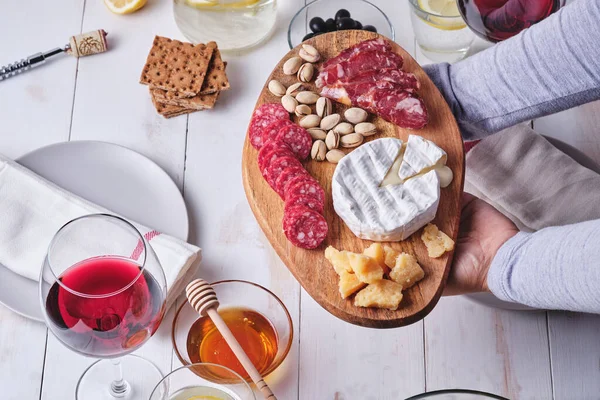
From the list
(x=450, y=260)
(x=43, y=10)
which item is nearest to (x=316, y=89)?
(x=450, y=260)

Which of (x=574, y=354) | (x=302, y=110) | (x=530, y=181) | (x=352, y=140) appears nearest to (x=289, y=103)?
(x=302, y=110)

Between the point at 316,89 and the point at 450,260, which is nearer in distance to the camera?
the point at 450,260

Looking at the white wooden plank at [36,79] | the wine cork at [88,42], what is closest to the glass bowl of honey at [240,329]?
the white wooden plank at [36,79]

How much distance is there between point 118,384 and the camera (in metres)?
1.24

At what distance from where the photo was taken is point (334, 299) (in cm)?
114

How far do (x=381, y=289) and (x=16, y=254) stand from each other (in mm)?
659

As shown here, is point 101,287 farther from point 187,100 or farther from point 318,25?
point 318,25

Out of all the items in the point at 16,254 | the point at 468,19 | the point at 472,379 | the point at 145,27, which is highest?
the point at 468,19

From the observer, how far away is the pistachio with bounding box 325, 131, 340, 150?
1.29 meters

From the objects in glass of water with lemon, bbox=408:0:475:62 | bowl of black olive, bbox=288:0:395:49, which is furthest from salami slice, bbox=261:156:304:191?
glass of water with lemon, bbox=408:0:475:62

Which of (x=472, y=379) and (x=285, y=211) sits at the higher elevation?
(x=285, y=211)

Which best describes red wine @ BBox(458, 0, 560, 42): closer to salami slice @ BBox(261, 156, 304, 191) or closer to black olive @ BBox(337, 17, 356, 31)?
black olive @ BBox(337, 17, 356, 31)

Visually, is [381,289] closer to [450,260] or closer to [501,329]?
[450,260]

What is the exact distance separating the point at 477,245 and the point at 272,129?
1.31 feet
